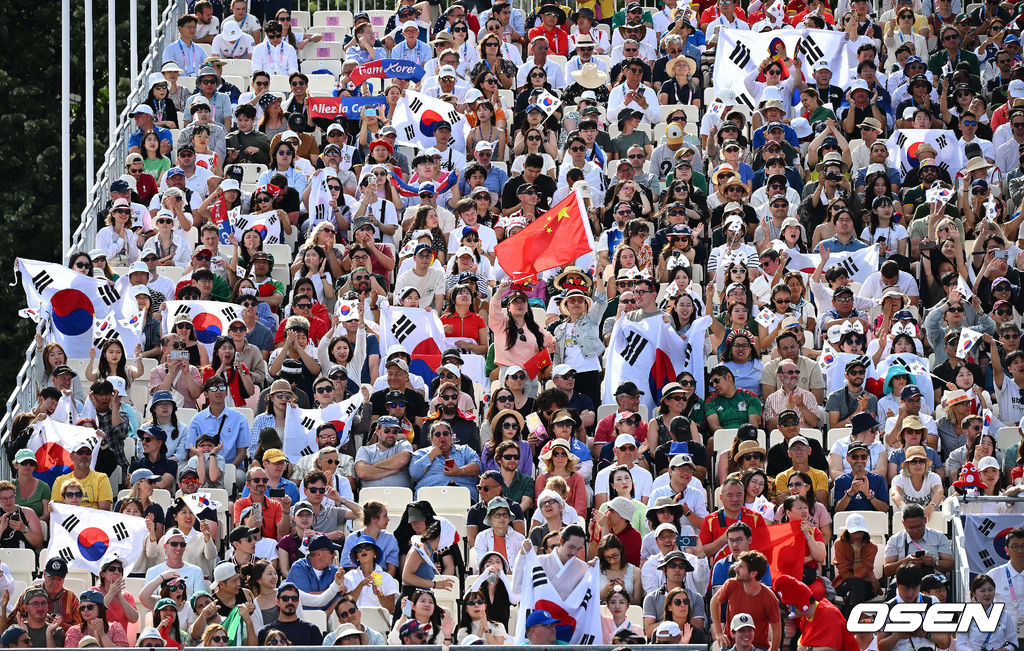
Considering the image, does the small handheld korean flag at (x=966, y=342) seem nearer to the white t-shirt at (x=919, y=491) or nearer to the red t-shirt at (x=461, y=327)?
the white t-shirt at (x=919, y=491)

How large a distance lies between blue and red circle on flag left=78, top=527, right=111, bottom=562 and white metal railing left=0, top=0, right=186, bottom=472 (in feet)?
5.36

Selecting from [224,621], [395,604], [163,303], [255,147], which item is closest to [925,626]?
[395,604]

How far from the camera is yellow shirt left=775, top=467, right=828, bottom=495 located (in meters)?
16.7

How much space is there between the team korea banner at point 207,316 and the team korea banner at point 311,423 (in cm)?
147

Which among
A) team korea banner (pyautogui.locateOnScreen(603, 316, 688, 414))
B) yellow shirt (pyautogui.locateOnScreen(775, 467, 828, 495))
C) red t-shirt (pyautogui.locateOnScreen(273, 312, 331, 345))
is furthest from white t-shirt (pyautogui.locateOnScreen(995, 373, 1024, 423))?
red t-shirt (pyautogui.locateOnScreen(273, 312, 331, 345))

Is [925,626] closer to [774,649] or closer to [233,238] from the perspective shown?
[774,649]

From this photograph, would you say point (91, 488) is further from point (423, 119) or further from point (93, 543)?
point (423, 119)

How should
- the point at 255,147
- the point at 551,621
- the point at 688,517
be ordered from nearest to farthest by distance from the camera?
the point at 551,621 → the point at 688,517 → the point at 255,147

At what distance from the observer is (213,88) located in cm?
2278

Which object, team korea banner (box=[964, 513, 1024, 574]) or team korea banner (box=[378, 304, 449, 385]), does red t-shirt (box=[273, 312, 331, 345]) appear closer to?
team korea banner (box=[378, 304, 449, 385])

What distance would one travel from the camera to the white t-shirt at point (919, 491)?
16.9m

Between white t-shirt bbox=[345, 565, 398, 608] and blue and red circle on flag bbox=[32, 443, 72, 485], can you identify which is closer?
white t-shirt bbox=[345, 565, 398, 608]

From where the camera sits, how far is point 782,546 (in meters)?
15.9

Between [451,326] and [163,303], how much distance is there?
2.41 m
